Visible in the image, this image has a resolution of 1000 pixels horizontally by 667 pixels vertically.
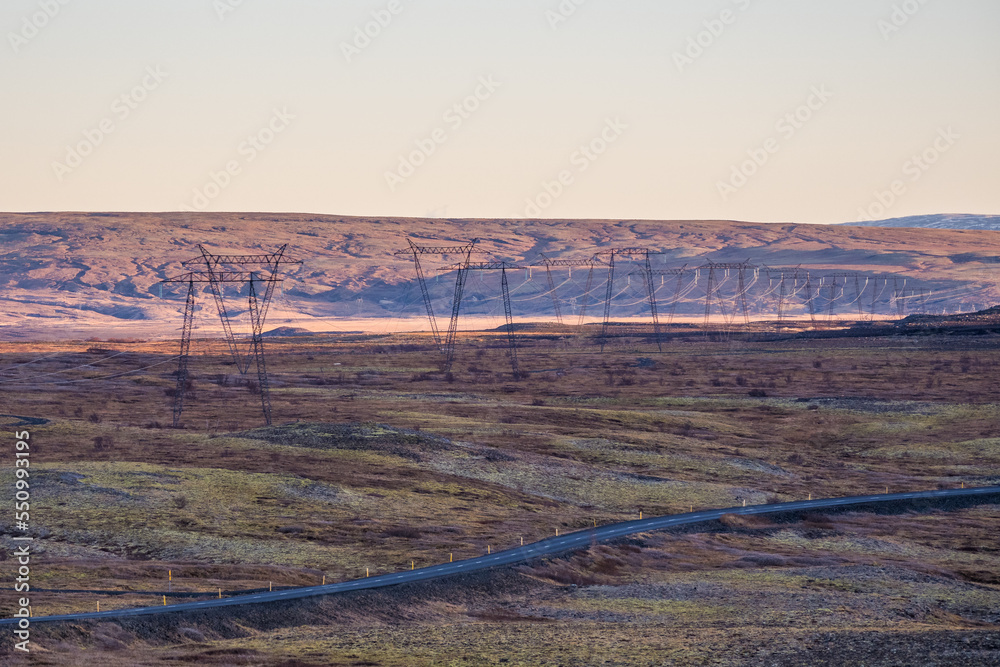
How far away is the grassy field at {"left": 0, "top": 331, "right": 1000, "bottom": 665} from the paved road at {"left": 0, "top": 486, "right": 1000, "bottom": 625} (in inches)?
51.8

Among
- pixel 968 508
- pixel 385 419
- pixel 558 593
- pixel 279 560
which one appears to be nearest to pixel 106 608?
pixel 279 560

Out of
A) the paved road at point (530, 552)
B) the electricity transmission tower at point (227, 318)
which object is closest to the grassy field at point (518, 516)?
the paved road at point (530, 552)

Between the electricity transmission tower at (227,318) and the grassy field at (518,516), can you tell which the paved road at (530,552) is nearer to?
Result: the grassy field at (518,516)

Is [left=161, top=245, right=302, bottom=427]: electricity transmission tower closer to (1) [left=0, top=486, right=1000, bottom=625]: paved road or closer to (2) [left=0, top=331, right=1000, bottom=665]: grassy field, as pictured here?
(2) [left=0, top=331, right=1000, bottom=665]: grassy field

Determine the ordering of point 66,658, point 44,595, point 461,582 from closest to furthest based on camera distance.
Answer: point 66,658
point 44,595
point 461,582

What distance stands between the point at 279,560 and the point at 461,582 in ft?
31.8

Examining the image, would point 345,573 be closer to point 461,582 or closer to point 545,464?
point 461,582

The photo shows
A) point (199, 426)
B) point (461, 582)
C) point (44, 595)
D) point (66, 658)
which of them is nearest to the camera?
point (66, 658)

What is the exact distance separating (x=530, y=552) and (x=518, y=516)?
12.5m

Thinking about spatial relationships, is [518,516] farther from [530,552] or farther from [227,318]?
[227,318]

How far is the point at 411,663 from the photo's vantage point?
4181 centimetres

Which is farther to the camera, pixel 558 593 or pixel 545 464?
pixel 545 464

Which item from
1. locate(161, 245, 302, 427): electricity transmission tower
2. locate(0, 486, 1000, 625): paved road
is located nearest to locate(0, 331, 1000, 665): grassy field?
locate(0, 486, 1000, 625): paved road

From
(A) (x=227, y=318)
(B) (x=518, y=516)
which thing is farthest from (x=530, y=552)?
(A) (x=227, y=318)
